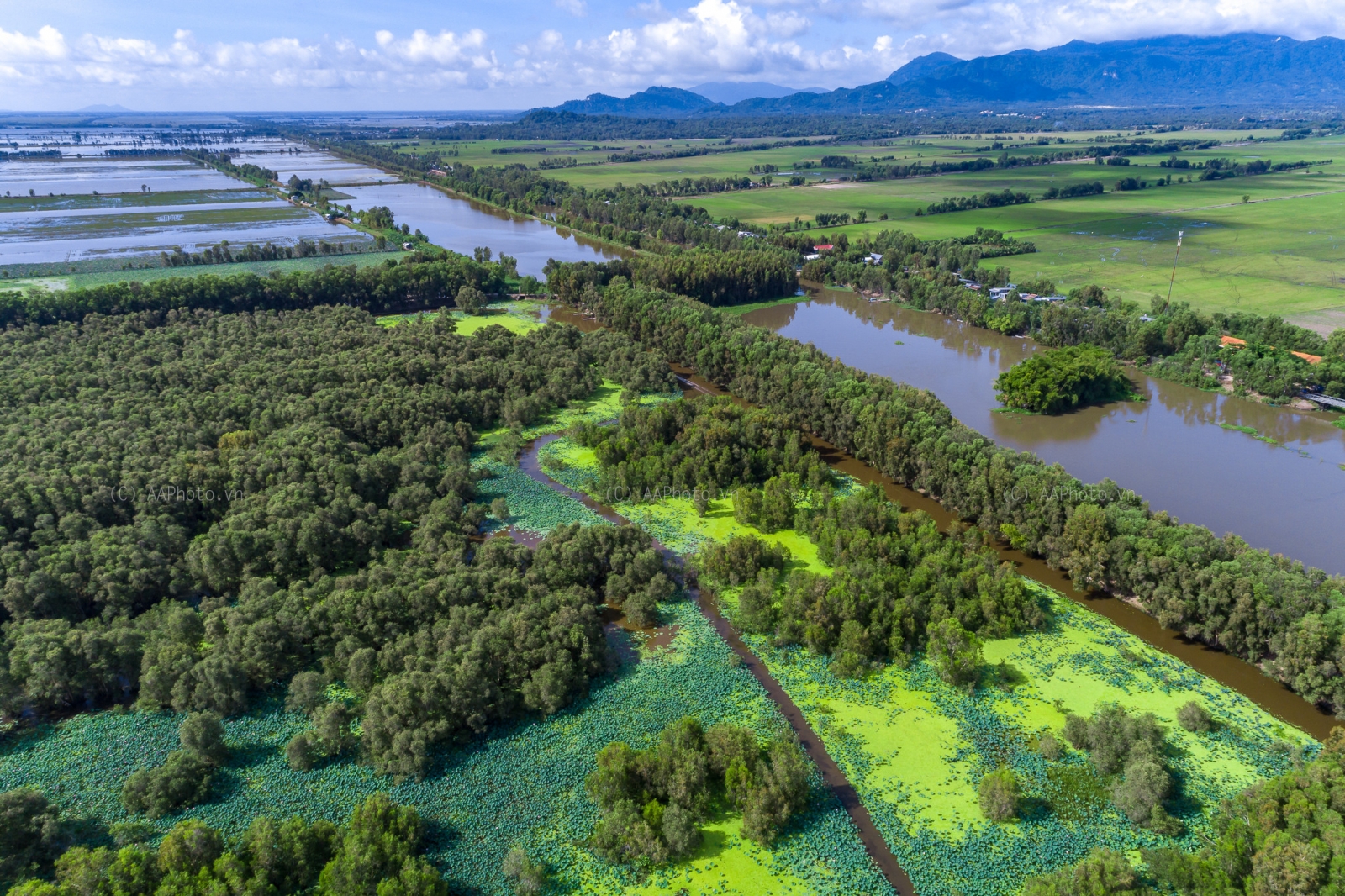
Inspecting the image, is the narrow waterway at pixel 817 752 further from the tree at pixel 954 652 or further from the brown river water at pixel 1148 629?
the brown river water at pixel 1148 629

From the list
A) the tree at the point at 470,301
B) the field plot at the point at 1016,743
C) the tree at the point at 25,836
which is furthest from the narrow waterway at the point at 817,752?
the tree at the point at 470,301

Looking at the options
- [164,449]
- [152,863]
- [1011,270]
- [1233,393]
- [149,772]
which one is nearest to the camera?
[152,863]

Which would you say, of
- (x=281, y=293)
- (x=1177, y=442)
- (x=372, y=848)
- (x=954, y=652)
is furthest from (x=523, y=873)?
(x=281, y=293)

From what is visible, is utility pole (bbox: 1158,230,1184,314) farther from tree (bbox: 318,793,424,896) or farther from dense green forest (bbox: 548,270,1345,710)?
tree (bbox: 318,793,424,896)

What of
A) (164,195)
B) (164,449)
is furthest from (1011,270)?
(164,195)

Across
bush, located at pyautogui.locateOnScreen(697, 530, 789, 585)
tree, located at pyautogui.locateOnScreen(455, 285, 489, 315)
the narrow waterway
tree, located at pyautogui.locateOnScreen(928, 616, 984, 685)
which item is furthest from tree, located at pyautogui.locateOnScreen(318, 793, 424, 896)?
tree, located at pyautogui.locateOnScreen(455, 285, 489, 315)

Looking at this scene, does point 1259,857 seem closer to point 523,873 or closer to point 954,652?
point 954,652

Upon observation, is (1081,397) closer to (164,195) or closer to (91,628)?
(91,628)
